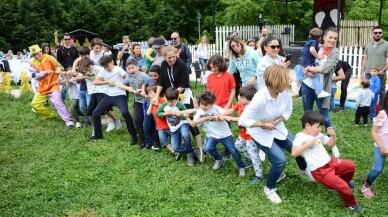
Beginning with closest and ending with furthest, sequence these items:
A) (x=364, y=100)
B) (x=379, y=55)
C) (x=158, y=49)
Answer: (x=158, y=49), (x=364, y=100), (x=379, y=55)

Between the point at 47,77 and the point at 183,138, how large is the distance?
3.94 m

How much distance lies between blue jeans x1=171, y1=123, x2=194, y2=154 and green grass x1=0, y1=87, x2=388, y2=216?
219 mm

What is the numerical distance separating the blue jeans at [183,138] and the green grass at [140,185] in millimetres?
219

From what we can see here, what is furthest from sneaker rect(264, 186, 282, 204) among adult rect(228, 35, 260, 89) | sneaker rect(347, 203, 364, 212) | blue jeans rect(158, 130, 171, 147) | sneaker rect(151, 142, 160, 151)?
sneaker rect(151, 142, 160, 151)

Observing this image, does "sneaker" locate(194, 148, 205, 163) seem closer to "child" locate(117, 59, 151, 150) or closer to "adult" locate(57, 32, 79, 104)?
"child" locate(117, 59, 151, 150)

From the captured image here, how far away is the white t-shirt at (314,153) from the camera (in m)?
4.12

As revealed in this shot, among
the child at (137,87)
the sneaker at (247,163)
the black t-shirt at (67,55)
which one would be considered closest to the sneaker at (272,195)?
the sneaker at (247,163)

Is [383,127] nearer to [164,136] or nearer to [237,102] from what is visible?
[237,102]

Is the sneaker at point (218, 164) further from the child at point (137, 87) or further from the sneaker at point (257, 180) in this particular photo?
the child at point (137, 87)

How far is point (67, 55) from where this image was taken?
9.34m

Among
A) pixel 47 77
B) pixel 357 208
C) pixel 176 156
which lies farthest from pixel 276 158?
pixel 47 77

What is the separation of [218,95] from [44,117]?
5.27 m

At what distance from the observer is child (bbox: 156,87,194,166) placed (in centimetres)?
Result: 552

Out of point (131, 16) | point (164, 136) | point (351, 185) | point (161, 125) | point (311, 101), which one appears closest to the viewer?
point (351, 185)
